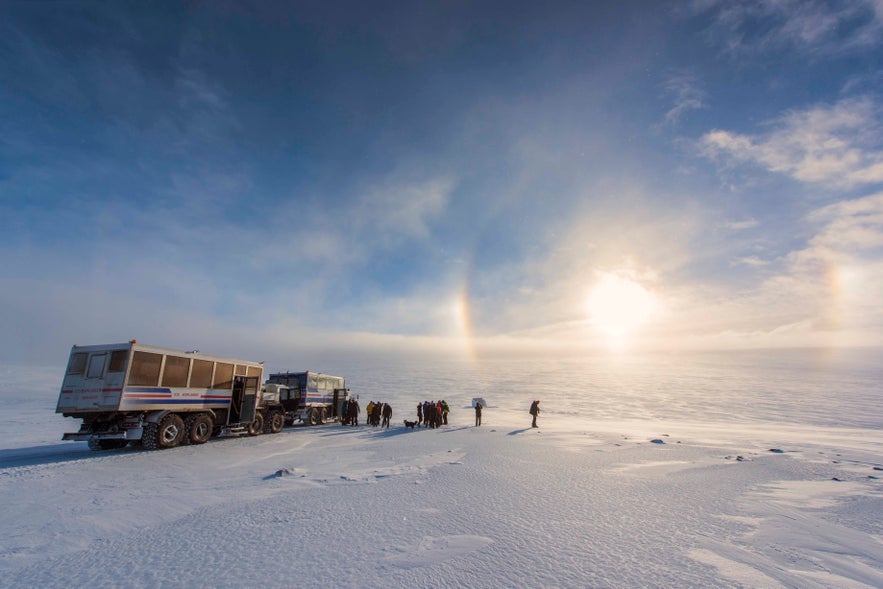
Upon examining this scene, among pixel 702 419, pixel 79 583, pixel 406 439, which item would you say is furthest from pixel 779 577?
pixel 702 419

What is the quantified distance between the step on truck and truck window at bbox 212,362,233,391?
4 cm

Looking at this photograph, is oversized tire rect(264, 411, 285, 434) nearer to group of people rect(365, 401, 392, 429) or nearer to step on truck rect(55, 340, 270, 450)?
step on truck rect(55, 340, 270, 450)

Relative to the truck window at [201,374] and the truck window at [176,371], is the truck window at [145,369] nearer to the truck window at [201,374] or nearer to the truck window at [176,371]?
the truck window at [176,371]

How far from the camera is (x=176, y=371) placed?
44.9ft

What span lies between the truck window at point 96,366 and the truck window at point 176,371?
168 centimetres

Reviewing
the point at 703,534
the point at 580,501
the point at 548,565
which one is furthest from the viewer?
the point at 580,501

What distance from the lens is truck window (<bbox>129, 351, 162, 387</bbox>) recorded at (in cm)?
1222

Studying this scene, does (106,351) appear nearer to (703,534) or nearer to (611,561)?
(611,561)

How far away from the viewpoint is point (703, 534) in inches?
192

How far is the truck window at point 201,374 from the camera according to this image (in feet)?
47.1

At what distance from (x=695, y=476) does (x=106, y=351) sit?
1709 cm

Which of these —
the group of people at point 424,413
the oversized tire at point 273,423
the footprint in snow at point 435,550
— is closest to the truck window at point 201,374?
the oversized tire at point 273,423

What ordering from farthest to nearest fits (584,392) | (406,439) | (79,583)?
(584,392) < (406,439) < (79,583)

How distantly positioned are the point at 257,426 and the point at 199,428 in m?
3.27
